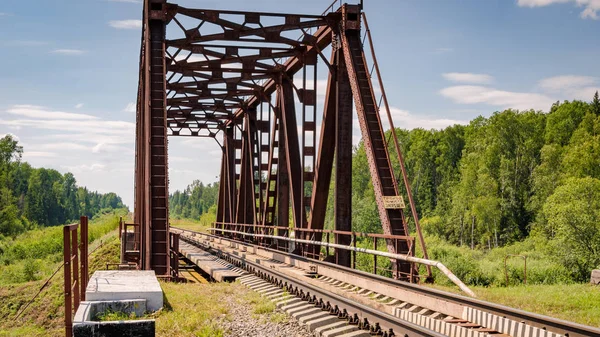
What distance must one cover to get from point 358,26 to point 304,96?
4.58m

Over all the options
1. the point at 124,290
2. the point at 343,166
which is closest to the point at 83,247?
the point at 124,290

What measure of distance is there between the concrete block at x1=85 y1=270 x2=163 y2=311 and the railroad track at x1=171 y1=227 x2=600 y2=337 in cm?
266

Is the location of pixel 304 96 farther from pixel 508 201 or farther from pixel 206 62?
pixel 508 201

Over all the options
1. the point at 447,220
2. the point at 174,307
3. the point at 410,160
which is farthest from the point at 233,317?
the point at 410,160

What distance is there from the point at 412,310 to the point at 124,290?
411 centimetres

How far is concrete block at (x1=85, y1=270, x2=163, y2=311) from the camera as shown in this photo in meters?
8.98

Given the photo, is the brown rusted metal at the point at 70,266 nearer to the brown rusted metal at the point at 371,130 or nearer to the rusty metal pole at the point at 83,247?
the rusty metal pole at the point at 83,247

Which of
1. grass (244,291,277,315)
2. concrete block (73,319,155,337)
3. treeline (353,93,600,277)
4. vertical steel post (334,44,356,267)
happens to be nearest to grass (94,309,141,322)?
concrete block (73,319,155,337)

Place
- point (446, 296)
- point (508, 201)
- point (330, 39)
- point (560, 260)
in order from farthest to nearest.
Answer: point (508, 201) → point (560, 260) → point (330, 39) → point (446, 296)

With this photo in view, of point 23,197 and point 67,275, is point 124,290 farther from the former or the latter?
point 23,197

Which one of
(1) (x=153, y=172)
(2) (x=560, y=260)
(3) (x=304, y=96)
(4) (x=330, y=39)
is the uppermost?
(4) (x=330, y=39)

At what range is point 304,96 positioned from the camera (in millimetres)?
22469

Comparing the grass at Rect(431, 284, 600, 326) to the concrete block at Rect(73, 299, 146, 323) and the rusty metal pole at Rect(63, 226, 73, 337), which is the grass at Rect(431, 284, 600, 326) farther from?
the rusty metal pole at Rect(63, 226, 73, 337)

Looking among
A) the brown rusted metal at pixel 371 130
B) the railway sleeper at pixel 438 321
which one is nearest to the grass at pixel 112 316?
the railway sleeper at pixel 438 321
